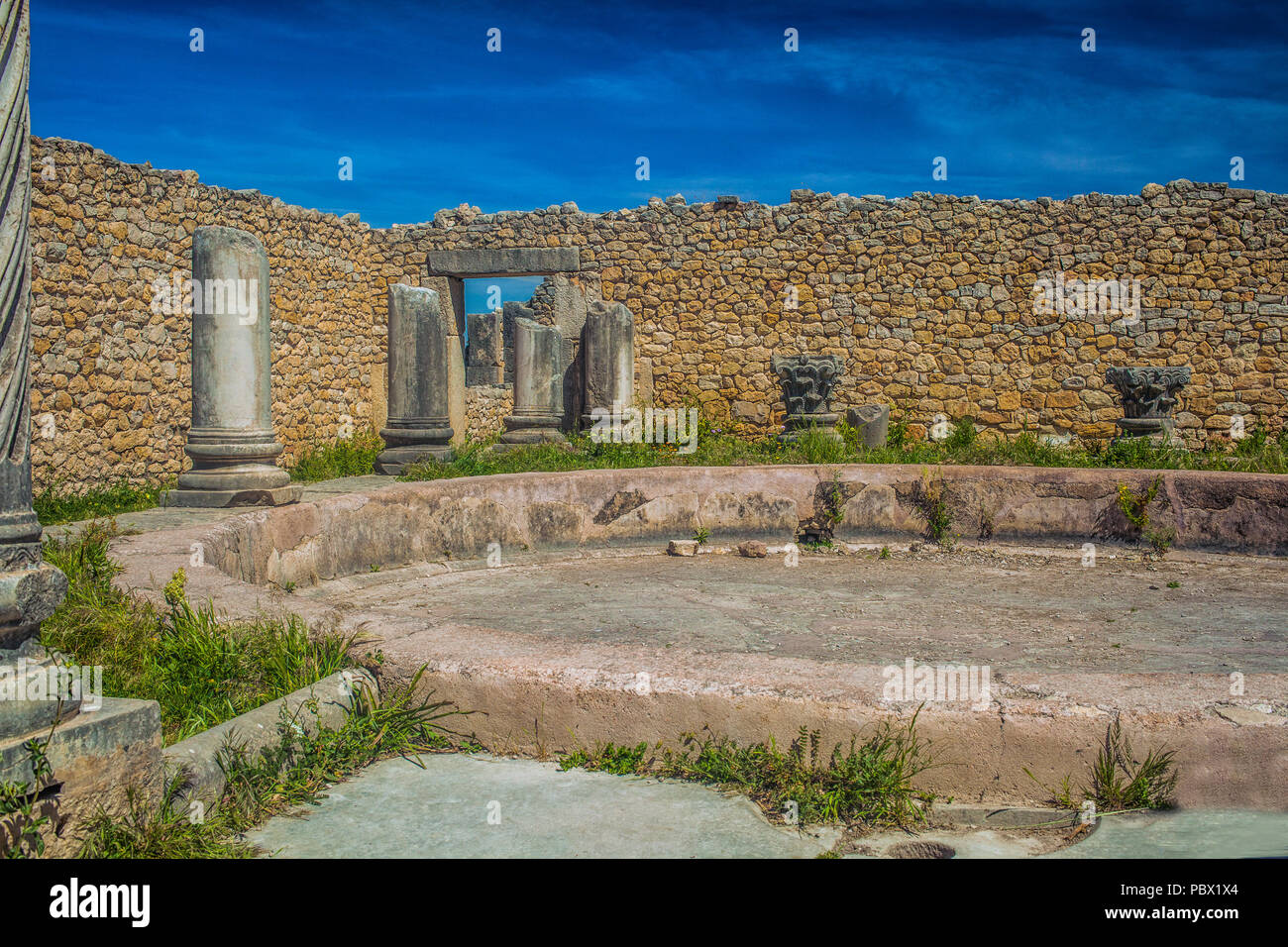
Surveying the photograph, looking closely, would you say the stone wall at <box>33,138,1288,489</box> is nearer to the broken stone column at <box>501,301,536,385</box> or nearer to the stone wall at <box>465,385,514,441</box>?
the stone wall at <box>465,385,514,441</box>

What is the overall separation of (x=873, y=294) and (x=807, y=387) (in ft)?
10.8

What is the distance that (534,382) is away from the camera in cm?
1011

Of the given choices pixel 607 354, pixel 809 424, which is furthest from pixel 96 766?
pixel 607 354

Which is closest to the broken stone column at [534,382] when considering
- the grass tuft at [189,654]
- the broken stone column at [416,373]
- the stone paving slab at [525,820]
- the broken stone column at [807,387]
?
the broken stone column at [416,373]

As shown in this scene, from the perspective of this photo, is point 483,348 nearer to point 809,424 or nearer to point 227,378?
point 809,424

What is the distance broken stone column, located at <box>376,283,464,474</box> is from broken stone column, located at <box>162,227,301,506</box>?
2.29 meters

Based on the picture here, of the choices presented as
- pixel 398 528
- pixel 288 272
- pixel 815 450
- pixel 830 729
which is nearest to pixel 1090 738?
pixel 830 729

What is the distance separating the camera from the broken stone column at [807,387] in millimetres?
9719

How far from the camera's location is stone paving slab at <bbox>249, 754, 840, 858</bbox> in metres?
2.16

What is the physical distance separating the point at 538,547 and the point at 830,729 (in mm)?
4473

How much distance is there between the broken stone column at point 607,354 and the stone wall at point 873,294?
2486mm

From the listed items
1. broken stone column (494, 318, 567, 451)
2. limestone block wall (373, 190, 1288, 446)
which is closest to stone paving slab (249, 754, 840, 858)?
broken stone column (494, 318, 567, 451)

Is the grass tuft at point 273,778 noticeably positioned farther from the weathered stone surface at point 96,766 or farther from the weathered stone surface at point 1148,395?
the weathered stone surface at point 1148,395

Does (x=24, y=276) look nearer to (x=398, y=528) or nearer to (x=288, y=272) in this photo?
(x=398, y=528)
